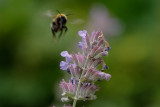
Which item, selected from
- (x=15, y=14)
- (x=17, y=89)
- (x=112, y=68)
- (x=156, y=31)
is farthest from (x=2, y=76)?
(x=156, y=31)

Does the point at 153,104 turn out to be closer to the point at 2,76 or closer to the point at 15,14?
the point at 2,76

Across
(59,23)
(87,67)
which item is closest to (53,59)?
(59,23)

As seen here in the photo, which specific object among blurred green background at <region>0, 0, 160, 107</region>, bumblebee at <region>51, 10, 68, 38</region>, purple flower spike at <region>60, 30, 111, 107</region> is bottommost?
purple flower spike at <region>60, 30, 111, 107</region>

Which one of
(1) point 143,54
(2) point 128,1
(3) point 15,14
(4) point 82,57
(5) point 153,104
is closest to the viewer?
(4) point 82,57

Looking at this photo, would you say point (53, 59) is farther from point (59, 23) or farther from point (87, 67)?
point (87, 67)

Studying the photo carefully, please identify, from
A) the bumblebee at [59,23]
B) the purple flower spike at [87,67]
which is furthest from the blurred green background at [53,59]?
the purple flower spike at [87,67]

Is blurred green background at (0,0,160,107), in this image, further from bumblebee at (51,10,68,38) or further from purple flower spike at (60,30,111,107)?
purple flower spike at (60,30,111,107)

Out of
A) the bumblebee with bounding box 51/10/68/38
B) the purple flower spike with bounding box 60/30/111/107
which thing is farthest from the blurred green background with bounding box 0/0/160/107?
the purple flower spike with bounding box 60/30/111/107
